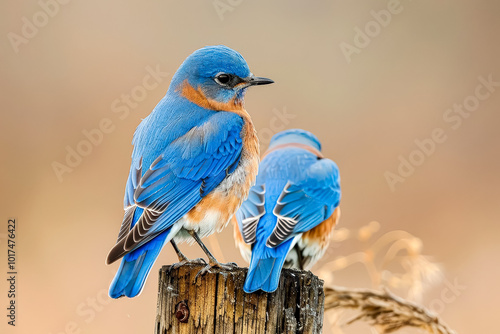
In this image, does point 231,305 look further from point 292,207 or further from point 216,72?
point 292,207

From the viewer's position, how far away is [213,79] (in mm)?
4230

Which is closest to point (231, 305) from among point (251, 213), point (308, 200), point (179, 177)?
point (179, 177)

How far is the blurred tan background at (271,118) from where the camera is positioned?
22.2 ft

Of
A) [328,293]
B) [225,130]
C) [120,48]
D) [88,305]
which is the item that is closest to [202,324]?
[328,293]

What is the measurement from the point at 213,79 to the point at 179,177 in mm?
792

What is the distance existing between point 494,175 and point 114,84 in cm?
463

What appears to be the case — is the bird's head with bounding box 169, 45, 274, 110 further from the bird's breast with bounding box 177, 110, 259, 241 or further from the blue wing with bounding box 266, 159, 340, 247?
the blue wing with bounding box 266, 159, 340, 247

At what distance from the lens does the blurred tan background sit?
22.2 feet

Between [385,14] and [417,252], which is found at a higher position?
[385,14]

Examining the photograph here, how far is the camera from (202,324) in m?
2.91

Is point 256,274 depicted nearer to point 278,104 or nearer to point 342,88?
point 278,104

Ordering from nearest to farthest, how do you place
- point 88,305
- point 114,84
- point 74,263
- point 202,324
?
point 202,324 < point 88,305 < point 74,263 < point 114,84

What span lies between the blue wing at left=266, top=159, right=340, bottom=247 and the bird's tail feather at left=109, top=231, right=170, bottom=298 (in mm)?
1413

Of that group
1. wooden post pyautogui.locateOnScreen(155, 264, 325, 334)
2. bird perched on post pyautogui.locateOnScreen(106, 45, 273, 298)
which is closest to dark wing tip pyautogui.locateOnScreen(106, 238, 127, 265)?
bird perched on post pyautogui.locateOnScreen(106, 45, 273, 298)
